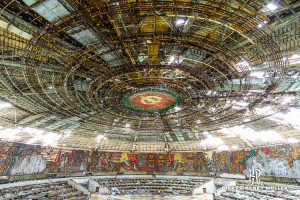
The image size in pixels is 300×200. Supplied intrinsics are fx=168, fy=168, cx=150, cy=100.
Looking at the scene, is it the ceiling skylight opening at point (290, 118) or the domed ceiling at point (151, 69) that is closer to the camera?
the domed ceiling at point (151, 69)

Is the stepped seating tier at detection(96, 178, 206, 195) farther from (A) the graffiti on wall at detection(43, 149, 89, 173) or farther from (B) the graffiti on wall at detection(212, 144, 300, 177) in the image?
(B) the graffiti on wall at detection(212, 144, 300, 177)

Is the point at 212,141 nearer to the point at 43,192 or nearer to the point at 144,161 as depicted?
the point at 144,161

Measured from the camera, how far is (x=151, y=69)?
1773cm

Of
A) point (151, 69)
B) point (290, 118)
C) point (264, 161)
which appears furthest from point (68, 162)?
point (290, 118)

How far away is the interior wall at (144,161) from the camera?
28.2 m

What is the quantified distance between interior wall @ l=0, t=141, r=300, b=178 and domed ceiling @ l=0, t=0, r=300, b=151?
5.97 ft

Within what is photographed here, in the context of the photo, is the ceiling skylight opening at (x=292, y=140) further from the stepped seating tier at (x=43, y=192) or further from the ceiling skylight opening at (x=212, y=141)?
the stepped seating tier at (x=43, y=192)

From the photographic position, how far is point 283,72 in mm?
14773

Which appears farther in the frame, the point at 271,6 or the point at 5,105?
the point at 5,105

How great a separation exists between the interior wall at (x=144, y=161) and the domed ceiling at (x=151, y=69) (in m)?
1.82

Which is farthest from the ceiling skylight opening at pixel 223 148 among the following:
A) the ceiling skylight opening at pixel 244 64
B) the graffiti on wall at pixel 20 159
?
the graffiti on wall at pixel 20 159

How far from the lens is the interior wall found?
2816 cm

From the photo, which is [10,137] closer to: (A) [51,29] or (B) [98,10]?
(A) [51,29]

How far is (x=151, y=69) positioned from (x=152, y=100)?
24.6ft
